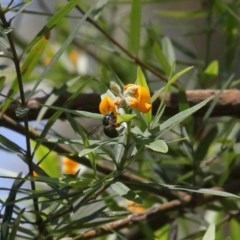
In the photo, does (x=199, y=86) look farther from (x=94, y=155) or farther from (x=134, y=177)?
(x=94, y=155)

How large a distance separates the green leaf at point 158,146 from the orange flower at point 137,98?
0.02 metres

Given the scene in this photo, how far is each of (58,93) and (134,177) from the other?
111mm

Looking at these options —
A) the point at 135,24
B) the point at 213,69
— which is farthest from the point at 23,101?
the point at 213,69

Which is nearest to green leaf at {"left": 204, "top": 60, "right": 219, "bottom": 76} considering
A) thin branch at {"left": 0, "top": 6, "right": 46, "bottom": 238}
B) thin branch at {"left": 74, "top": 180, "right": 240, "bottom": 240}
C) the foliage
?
the foliage

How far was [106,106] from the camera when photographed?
390 millimetres

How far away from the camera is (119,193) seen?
16.1 inches

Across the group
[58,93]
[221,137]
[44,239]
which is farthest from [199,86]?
[44,239]

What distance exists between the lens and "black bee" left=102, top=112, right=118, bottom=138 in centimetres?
40

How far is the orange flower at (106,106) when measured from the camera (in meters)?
0.39

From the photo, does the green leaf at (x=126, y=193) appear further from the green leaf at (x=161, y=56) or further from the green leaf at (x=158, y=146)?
the green leaf at (x=161, y=56)

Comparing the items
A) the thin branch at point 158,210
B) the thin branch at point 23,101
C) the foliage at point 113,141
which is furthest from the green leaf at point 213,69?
the thin branch at point 23,101

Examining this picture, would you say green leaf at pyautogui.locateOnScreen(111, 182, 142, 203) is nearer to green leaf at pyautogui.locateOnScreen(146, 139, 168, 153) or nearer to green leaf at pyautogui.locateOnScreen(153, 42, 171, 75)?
green leaf at pyautogui.locateOnScreen(146, 139, 168, 153)

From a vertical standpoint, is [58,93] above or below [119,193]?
above

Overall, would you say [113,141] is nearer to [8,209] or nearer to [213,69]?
[8,209]
